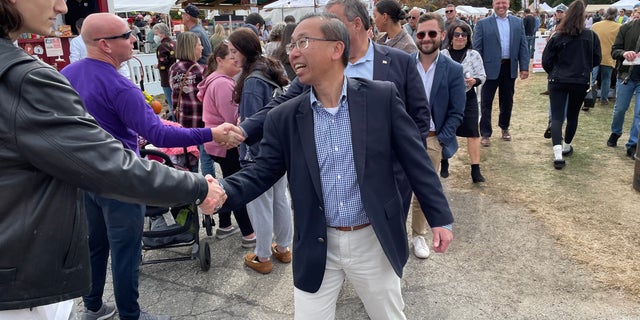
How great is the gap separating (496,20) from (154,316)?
6309 mm

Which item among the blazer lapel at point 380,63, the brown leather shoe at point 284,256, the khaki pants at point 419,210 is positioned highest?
the blazer lapel at point 380,63

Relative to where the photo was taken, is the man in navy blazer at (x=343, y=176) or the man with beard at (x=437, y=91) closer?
the man in navy blazer at (x=343, y=176)

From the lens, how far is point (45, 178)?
5.24 feet

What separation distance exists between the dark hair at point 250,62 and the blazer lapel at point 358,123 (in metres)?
1.81

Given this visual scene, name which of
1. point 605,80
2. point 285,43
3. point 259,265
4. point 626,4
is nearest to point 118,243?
point 259,265

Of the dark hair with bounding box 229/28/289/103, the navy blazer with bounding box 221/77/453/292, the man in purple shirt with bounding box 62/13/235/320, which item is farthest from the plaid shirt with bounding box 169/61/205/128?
the navy blazer with bounding box 221/77/453/292

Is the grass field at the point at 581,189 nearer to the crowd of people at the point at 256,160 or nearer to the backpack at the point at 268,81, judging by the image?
the crowd of people at the point at 256,160

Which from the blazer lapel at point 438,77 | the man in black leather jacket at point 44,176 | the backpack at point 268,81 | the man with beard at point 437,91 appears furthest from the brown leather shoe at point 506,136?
the man in black leather jacket at point 44,176

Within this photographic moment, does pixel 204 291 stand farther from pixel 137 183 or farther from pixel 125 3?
pixel 125 3

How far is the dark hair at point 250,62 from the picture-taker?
3.97 m

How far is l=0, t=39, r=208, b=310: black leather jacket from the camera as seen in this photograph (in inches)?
58.7

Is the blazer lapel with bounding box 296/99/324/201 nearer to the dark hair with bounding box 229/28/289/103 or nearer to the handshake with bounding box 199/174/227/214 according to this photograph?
the handshake with bounding box 199/174/227/214

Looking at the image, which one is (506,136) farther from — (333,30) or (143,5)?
(143,5)

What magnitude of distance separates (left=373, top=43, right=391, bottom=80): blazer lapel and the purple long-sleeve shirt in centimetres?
149
